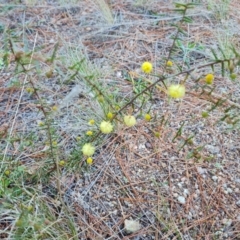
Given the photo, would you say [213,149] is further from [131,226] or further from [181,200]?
[131,226]

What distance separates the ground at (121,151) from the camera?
1195 millimetres

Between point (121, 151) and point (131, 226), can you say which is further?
point (121, 151)

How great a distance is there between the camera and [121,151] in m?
1.39

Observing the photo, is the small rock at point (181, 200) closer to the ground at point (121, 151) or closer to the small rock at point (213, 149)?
the ground at point (121, 151)

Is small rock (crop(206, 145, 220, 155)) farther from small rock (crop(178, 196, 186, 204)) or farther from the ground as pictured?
small rock (crop(178, 196, 186, 204))

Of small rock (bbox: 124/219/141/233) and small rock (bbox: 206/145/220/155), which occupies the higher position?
small rock (bbox: 206/145/220/155)

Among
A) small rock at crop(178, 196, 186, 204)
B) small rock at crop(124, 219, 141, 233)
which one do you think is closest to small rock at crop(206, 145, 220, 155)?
small rock at crop(178, 196, 186, 204)

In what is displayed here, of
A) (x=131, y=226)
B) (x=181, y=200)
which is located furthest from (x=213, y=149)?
(x=131, y=226)

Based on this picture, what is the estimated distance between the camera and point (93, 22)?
201 centimetres

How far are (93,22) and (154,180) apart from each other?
1.05 metres

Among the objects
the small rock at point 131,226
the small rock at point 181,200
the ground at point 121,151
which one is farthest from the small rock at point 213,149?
the small rock at point 131,226

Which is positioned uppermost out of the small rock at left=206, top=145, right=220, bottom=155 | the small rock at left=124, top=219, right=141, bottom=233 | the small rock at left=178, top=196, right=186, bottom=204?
the small rock at left=206, top=145, right=220, bottom=155

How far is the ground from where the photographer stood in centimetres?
120

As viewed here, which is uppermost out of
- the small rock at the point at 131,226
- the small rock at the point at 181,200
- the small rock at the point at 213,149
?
the small rock at the point at 213,149
